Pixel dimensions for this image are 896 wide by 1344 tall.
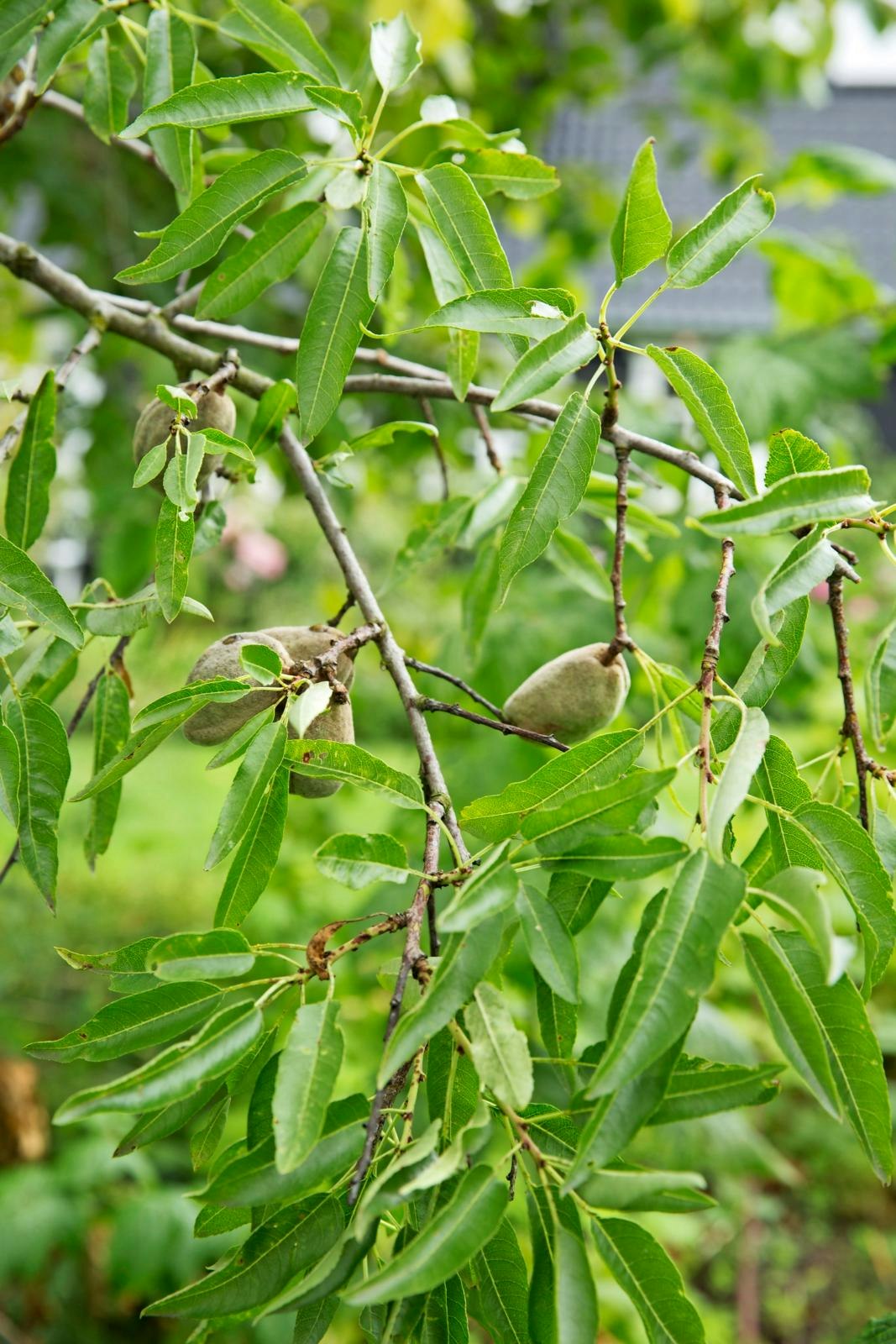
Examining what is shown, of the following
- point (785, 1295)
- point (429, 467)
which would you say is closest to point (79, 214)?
point (429, 467)

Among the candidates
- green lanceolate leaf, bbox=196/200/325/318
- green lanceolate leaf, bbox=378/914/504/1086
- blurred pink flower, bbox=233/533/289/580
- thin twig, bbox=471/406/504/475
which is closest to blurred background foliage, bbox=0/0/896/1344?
thin twig, bbox=471/406/504/475

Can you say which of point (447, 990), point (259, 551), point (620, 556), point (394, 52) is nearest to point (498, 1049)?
point (447, 990)

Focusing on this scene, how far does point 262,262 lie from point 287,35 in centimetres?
23

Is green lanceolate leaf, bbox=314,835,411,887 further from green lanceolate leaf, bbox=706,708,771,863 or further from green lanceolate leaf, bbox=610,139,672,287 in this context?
green lanceolate leaf, bbox=610,139,672,287

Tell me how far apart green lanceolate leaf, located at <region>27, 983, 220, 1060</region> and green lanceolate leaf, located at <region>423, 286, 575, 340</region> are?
0.41m

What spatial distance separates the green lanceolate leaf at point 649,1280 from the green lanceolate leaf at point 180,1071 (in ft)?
0.67

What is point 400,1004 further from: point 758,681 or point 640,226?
point 640,226

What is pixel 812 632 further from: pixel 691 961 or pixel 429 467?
pixel 691 961

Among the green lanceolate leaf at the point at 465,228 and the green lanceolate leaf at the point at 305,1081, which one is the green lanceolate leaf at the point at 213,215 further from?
the green lanceolate leaf at the point at 305,1081

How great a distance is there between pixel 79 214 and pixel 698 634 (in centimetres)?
165

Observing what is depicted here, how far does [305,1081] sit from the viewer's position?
0.55 m

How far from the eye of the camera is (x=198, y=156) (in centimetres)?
100

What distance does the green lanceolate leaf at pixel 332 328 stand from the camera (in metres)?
0.76

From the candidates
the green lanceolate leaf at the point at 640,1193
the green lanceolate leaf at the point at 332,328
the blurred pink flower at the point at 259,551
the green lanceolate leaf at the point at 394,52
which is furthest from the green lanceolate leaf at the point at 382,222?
the blurred pink flower at the point at 259,551
